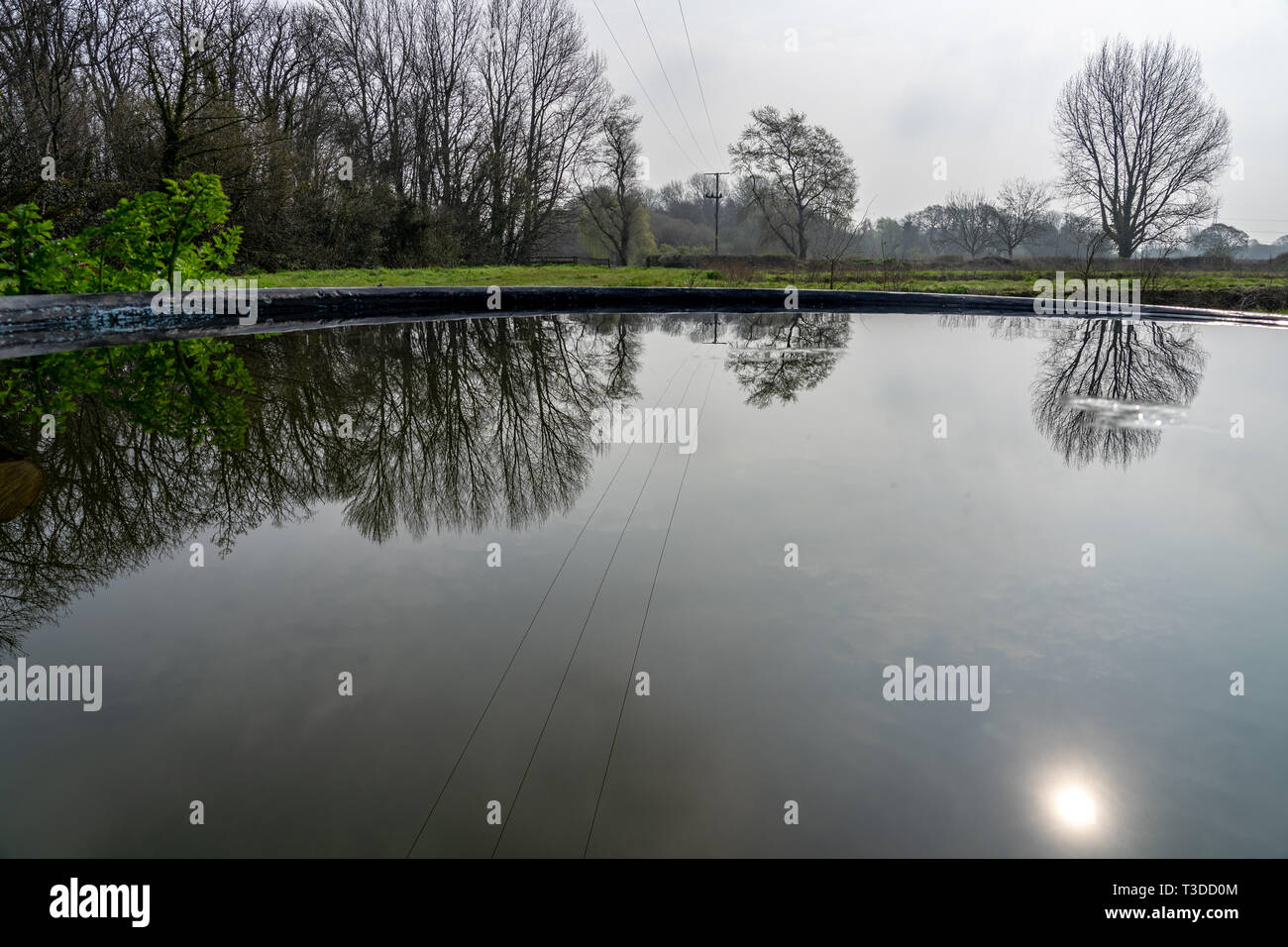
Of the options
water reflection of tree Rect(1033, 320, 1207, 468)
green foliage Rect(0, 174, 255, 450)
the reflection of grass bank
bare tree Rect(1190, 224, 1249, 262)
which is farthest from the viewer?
bare tree Rect(1190, 224, 1249, 262)

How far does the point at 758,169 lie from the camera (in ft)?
142

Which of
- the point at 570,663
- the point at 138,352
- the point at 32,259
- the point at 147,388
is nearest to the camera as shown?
the point at 570,663

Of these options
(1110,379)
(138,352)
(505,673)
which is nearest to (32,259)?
(138,352)

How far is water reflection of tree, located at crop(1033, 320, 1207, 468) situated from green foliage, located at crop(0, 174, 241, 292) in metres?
8.86

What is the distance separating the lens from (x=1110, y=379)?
26.9 ft

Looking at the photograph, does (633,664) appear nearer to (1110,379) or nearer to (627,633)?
(627,633)

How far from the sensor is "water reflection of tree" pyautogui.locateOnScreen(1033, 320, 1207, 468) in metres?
5.34

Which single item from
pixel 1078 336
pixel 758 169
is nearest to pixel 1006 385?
pixel 1078 336

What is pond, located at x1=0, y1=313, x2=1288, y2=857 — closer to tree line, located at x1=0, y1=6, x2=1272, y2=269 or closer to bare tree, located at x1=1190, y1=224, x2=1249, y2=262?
tree line, located at x1=0, y1=6, x2=1272, y2=269

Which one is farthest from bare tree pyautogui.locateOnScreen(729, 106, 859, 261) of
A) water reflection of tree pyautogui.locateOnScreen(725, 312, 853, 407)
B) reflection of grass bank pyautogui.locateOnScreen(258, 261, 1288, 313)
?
water reflection of tree pyautogui.locateOnScreen(725, 312, 853, 407)

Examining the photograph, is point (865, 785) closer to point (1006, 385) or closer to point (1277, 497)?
point (1277, 497)

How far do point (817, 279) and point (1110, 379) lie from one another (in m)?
18.0
